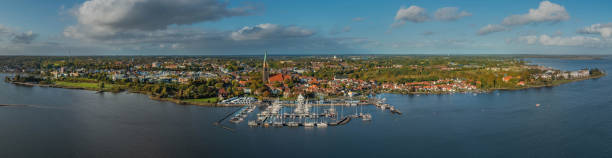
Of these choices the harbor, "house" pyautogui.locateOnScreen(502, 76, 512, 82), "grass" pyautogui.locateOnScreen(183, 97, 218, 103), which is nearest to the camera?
the harbor

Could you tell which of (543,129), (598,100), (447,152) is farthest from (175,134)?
(598,100)

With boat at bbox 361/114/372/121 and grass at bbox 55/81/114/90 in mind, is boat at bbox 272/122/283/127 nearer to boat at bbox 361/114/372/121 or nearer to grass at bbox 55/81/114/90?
boat at bbox 361/114/372/121

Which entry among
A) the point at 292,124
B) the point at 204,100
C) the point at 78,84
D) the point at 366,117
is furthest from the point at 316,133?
the point at 78,84

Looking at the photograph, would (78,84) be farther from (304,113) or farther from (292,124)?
(292,124)

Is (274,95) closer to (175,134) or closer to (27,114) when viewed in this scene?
(175,134)

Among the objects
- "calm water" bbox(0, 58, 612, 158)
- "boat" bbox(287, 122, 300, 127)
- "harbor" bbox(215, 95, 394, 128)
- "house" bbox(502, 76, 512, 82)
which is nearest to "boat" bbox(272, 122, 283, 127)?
"harbor" bbox(215, 95, 394, 128)

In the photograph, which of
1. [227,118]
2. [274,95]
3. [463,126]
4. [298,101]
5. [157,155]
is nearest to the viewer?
[157,155]

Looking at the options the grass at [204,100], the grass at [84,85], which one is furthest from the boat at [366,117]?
the grass at [84,85]

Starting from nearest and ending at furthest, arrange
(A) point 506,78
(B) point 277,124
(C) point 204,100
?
(B) point 277,124 < (C) point 204,100 < (A) point 506,78
